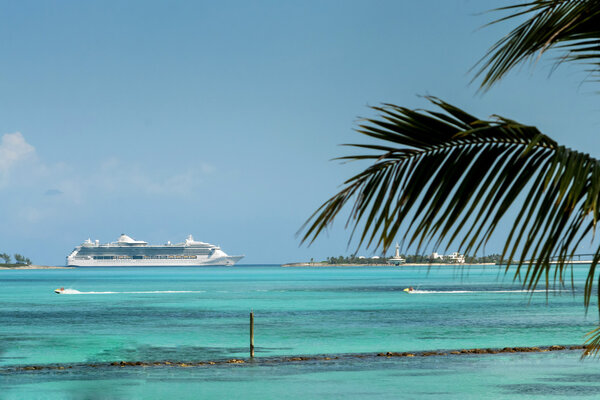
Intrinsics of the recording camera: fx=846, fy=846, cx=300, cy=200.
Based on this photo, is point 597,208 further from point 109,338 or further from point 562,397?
point 109,338

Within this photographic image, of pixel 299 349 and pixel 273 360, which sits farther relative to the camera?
pixel 299 349

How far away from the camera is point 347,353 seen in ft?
109

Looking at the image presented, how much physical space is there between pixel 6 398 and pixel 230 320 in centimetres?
3008

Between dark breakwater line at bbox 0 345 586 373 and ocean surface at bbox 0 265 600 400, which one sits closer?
ocean surface at bbox 0 265 600 400

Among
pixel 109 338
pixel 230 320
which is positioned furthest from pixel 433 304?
pixel 109 338

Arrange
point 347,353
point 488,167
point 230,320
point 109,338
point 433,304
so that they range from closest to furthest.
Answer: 1. point 488,167
2. point 347,353
3. point 109,338
4. point 230,320
5. point 433,304

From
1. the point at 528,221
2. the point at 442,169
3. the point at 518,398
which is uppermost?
the point at 442,169

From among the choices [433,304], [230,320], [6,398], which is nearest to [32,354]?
[6,398]

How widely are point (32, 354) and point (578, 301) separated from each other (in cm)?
5023

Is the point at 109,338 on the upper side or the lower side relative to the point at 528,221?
lower

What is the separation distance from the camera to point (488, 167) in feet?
10.6

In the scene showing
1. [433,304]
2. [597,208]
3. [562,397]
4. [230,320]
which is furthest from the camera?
[433,304]

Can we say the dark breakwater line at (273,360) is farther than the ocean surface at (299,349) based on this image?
Yes

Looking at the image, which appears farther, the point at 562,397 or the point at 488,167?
the point at 562,397
